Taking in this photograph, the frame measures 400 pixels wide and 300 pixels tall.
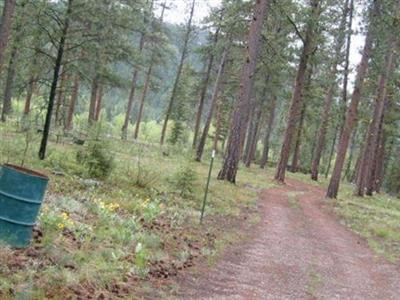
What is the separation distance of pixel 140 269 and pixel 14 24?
11.8 metres

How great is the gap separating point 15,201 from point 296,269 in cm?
518

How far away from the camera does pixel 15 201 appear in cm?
612

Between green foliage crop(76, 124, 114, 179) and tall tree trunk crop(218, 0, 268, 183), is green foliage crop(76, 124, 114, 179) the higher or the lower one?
the lower one

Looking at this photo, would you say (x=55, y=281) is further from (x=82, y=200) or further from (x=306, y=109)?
(x=306, y=109)

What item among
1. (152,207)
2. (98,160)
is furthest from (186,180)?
(152,207)

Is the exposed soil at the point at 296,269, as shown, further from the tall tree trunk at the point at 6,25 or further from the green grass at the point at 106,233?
the tall tree trunk at the point at 6,25

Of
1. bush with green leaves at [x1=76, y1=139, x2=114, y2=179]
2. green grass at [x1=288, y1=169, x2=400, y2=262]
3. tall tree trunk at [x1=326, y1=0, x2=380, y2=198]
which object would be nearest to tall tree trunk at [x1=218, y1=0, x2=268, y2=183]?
green grass at [x1=288, y1=169, x2=400, y2=262]

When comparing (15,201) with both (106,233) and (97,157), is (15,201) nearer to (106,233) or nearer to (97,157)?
(106,233)

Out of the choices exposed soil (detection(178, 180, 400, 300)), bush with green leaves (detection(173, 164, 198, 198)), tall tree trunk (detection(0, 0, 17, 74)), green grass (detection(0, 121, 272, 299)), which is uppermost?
tall tree trunk (detection(0, 0, 17, 74))

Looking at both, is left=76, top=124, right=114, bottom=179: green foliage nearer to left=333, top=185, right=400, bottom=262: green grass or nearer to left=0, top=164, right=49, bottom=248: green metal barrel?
left=333, top=185, right=400, bottom=262: green grass

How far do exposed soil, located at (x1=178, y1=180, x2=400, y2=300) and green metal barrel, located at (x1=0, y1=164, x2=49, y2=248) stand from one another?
2.08 metres

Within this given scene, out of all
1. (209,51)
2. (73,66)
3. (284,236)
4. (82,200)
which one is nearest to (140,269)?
(82,200)

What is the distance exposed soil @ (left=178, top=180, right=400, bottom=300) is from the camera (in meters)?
7.52

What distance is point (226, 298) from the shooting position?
6.87 meters
